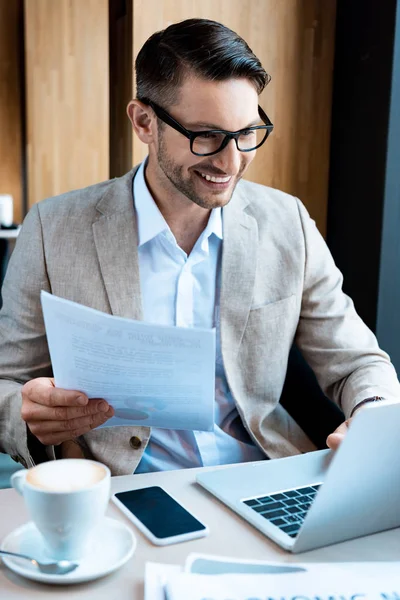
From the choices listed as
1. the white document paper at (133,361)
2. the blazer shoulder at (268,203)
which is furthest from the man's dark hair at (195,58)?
the white document paper at (133,361)

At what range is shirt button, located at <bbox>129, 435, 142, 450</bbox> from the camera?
1.21 meters

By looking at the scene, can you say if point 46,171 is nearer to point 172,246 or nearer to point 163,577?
point 172,246

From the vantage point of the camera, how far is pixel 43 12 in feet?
10.2

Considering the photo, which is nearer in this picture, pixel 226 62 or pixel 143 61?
pixel 226 62

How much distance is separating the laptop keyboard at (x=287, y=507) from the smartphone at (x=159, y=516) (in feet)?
0.28

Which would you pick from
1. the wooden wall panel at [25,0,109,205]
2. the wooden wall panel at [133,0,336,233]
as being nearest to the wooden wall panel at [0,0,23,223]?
the wooden wall panel at [25,0,109,205]

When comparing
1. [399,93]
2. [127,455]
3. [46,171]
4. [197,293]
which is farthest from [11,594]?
[46,171]

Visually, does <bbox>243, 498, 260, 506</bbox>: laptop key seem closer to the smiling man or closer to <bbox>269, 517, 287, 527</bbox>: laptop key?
<bbox>269, 517, 287, 527</bbox>: laptop key

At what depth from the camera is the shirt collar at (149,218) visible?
131 cm

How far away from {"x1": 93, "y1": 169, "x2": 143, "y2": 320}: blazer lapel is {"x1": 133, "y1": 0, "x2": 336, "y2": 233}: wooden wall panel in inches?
43.8

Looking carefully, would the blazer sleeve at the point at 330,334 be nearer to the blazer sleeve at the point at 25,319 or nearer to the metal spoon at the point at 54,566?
the blazer sleeve at the point at 25,319

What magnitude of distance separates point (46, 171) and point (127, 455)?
90.8 inches

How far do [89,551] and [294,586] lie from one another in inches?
8.5

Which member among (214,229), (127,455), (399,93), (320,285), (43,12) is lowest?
(127,455)
